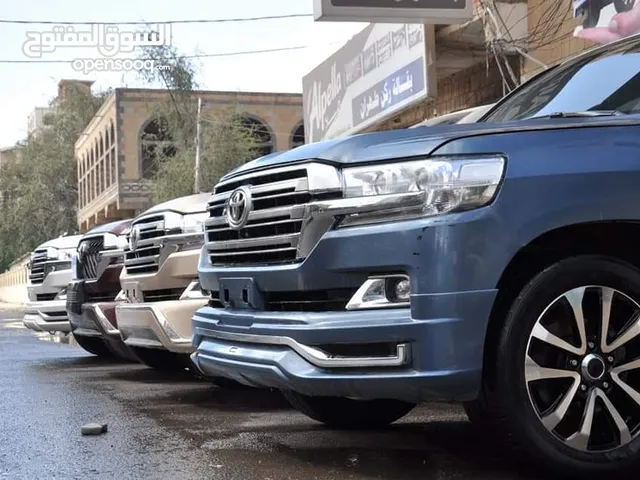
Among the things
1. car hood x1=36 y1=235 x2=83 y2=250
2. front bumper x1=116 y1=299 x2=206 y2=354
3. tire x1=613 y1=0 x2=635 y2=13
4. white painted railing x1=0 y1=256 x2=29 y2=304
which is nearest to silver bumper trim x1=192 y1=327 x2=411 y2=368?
front bumper x1=116 y1=299 x2=206 y2=354

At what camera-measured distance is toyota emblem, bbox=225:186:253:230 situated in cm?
436

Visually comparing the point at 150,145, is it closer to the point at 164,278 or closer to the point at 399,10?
the point at 399,10

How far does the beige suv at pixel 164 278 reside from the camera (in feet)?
21.0

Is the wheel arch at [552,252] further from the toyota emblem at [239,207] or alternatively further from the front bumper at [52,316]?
the front bumper at [52,316]

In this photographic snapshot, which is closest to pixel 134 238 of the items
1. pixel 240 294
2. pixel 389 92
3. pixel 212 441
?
pixel 212 441

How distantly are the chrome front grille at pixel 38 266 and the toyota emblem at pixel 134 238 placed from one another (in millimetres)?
4161

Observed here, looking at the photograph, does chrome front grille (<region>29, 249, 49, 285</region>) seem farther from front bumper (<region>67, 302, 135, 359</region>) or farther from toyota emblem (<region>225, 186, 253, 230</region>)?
toyota emblem (<region>225, 186, 253, 230</region>)

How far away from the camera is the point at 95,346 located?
10.7 metres

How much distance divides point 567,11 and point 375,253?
8.25 metres

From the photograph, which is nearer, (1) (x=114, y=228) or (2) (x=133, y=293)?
(2) (x=133, y=293)

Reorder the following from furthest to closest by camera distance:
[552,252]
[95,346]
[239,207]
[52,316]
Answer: [52,316] → [95,346] → [239,207] → [552,252]

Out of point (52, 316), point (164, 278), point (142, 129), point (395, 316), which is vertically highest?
point (142, 129)

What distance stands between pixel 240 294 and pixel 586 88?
84.5 inches

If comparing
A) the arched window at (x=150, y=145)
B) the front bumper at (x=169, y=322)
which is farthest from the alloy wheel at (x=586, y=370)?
the arched window at (x=150, y=145)
